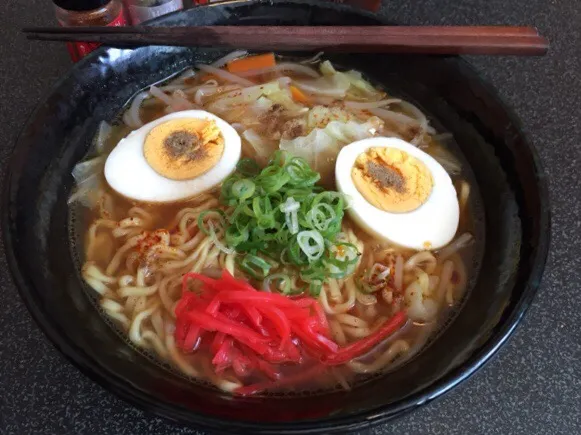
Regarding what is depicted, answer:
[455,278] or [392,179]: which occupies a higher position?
[392,179]

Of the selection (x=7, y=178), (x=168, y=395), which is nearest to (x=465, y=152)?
(x=168, y=395)

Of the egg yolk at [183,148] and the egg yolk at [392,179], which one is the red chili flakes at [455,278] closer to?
the egg yolk at [392,179]

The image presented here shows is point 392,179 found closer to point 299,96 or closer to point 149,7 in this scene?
point 299,96

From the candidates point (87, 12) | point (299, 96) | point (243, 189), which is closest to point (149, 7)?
point (87, 12)

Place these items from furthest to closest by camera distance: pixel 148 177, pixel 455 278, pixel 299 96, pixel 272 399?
pixel 299 96, pixel 148 177, pixel 455 278, pixel 272 399

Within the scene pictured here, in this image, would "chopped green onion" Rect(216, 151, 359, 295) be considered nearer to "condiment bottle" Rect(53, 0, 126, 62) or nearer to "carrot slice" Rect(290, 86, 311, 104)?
"carrot slice" Rect(290, 86, 311, 104)

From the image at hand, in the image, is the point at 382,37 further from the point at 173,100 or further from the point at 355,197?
the point at 173,100

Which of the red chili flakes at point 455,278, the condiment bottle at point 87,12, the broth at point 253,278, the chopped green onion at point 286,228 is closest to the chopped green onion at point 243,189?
the chopped green onion at point 286,228
